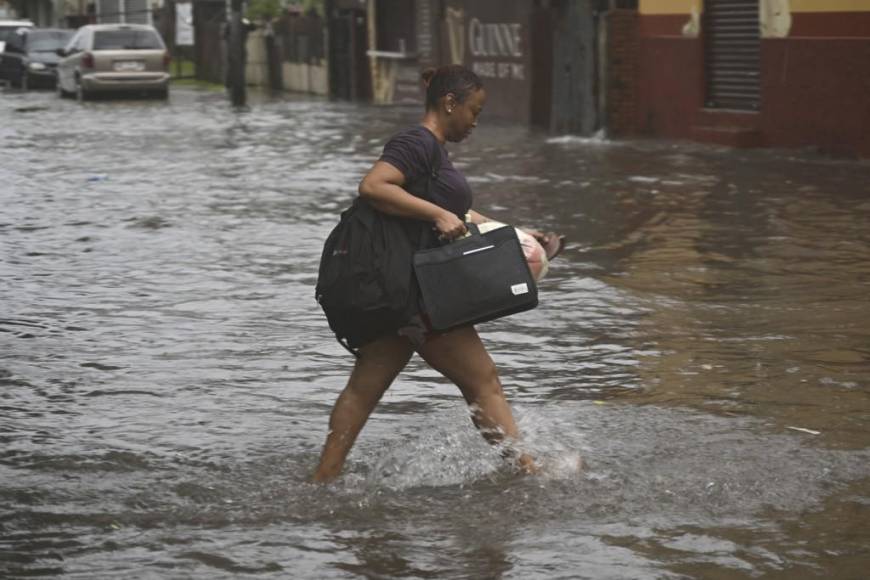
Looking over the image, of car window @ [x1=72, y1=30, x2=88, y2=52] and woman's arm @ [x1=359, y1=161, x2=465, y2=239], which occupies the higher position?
car window @ [x1=72, y1=30, x2=88, y2=52]

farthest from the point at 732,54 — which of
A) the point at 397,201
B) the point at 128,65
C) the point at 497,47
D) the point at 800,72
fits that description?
the point at 128,65

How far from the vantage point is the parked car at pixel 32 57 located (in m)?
45.7

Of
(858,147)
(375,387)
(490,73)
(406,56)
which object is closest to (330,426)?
(375,387)

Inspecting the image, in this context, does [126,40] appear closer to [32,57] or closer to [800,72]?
[32,57]

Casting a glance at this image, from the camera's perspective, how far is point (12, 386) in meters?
8.63

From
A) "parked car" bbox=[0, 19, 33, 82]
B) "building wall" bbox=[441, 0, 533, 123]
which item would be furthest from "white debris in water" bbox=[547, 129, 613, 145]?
"parked car" bbox=[0, 19, 33, 82]

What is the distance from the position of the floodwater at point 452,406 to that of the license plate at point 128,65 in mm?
22342

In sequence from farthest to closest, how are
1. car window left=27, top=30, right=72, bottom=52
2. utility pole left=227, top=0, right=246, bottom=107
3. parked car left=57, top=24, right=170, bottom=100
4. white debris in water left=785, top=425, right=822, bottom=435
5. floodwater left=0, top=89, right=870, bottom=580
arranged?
1. car window left=27, top=30, right=72, bottom=52
2. parked car left=57, top=24, right=170, bottom=100
3. utility pole left=227, top=0, right=246, bottom=107
4. white debris in water left=785, top=425, right=822, bottom=435
5. floodwater left=0, top=89, right=870, bottom=580

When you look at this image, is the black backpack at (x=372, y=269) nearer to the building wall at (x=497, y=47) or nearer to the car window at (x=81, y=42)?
the building wall at (x=497, y=47)

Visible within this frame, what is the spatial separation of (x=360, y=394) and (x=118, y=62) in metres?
33.5

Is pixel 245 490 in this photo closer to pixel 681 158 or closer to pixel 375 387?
pixel 375 387

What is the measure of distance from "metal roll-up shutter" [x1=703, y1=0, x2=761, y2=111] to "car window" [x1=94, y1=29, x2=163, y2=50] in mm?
18718

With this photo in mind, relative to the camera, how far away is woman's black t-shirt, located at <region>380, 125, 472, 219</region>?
6.13 meters

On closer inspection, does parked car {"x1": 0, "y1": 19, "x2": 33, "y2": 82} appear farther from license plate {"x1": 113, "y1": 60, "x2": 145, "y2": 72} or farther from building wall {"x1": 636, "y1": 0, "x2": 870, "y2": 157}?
building wall {"x1": 636, "y1": 0, "x2": 870, "y2": 157}
